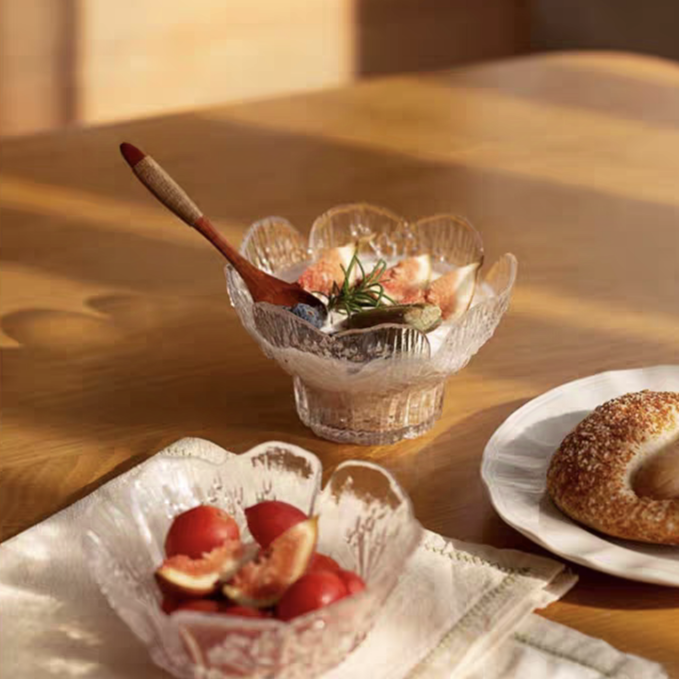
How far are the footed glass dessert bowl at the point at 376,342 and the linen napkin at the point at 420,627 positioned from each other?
6.9 inches

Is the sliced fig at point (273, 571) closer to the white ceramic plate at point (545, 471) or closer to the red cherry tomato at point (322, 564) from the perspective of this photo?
the red cherry tomato at point (322, 564)

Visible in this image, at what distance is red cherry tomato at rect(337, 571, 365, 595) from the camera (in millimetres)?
792

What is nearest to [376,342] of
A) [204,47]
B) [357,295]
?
[357,295]

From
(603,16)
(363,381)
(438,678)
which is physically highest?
(603,16)

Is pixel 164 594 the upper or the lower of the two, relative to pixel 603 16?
lower

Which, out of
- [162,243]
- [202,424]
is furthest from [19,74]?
[202,424]

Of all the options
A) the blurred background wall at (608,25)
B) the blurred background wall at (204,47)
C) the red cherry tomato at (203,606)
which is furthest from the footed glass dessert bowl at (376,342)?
the blurred background wall at (204,47)

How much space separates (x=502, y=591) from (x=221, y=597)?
220mm

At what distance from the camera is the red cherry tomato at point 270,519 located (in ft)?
2.79

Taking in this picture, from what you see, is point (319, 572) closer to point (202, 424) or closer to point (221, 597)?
point (221, 597)

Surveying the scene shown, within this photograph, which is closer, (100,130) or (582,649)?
(582,649)

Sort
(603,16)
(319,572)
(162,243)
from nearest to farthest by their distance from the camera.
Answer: (319,572), (162,243), (603,16)

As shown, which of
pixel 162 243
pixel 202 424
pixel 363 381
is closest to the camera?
pixel 363 381

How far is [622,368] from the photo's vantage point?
1.27 m
